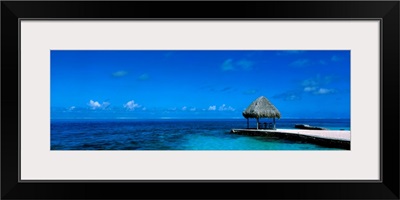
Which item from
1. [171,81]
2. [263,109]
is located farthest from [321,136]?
[263,109]

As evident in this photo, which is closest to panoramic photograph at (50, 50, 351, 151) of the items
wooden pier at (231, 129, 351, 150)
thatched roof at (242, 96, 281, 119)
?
wooden pier at (231, 129, 351, 150)

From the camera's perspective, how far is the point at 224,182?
9.11 feet

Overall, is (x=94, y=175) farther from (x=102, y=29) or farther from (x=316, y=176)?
(x=316, y=176)

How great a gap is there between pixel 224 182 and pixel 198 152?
366mm

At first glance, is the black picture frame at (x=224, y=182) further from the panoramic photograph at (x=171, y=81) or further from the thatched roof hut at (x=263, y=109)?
the thatched roof hut at (x=263, y=109)

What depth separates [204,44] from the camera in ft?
9.59

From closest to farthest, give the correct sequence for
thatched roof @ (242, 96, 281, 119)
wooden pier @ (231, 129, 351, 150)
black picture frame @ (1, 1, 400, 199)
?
black picture frame @ (1, 1, 400, 199) < wooden pier @ (231, 129, 351, 150) < thatched roof @ (242, 96, 281, 119)

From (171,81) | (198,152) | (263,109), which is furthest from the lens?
(263,109)

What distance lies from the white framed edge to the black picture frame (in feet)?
0.20

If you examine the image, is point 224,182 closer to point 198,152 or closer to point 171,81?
point 198,152

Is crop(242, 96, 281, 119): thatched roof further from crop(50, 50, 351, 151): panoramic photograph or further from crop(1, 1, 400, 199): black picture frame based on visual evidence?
crop(1, 1, 400, 199): black picture frame

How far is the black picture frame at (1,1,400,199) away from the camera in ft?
9.09

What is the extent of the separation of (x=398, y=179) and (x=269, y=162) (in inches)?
46.5

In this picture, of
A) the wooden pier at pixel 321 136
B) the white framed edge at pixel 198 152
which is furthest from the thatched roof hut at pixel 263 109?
the white framed edge at pixel 198 152
